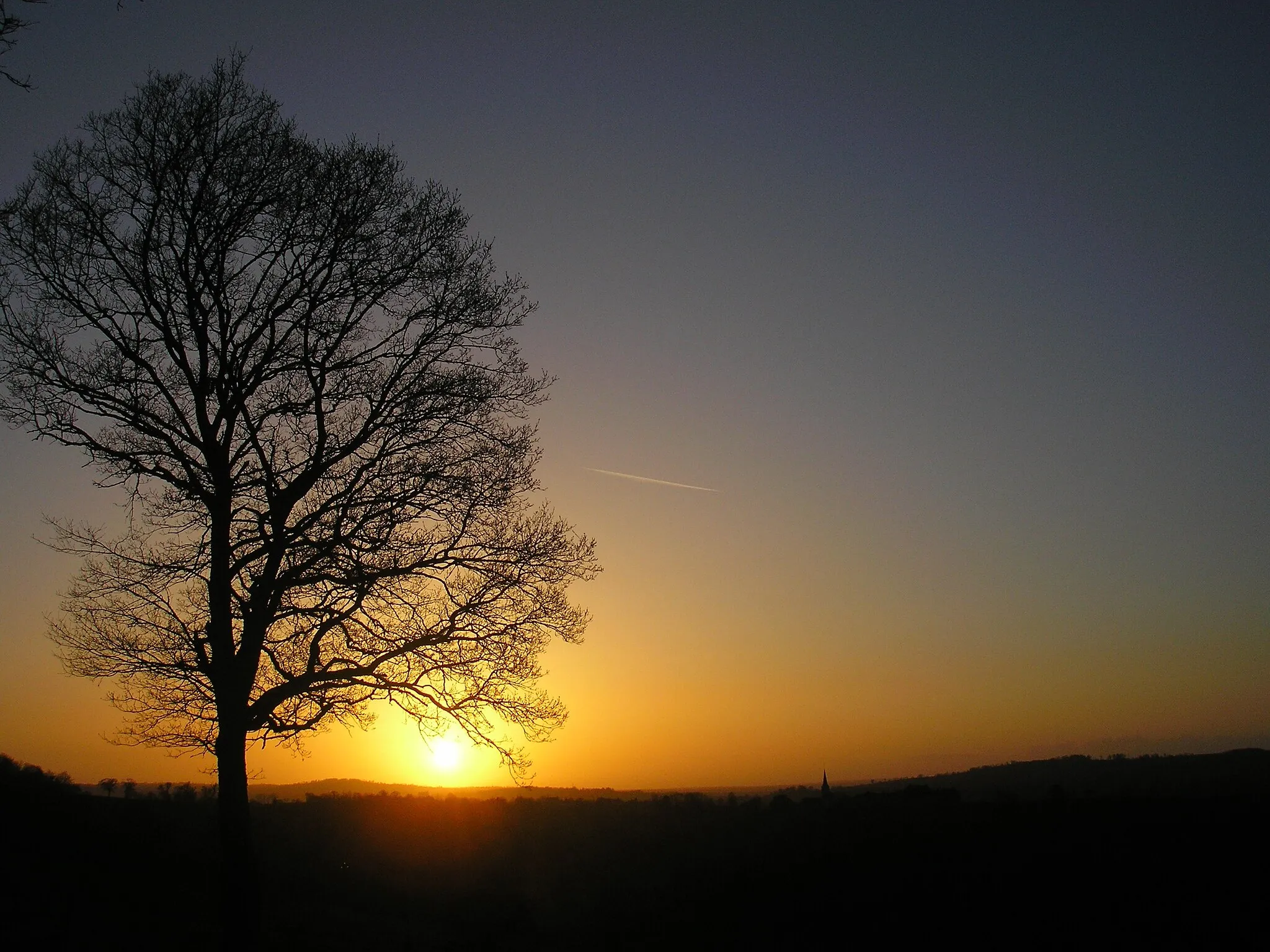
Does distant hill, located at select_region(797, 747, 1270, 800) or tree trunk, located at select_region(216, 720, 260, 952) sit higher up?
tree trunk, located at select_region(216, 720, 260, 952)

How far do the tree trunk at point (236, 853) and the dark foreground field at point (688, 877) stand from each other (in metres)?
0.69

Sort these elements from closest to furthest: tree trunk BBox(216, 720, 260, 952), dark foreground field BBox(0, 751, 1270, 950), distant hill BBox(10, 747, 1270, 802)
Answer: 1. tree trunk BBox(216, 720, 260, 952)
2. dark foreground field BBox(0, 751, 1270, 950)
3. distant hill BBox(10, 747, 1270, 802)

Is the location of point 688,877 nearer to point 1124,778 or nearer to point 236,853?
point 236,853

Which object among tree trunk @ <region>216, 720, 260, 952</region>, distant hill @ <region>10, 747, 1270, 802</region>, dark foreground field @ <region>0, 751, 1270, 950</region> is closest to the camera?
tree trunk @ <region>216, 720, 260, 952</region>

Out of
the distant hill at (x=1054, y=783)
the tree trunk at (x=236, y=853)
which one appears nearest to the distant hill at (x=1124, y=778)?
the distant hill at (x=1054, y=783)

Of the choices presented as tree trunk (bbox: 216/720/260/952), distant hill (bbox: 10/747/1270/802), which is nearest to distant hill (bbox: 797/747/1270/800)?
distant hill (bbox: 10/747/1270/802)

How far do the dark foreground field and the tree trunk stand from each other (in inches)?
27.0

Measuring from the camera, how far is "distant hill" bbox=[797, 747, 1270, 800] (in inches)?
733

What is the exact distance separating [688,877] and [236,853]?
8.06 m

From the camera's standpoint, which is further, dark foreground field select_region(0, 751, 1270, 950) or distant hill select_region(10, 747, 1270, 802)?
distant hill select_region(10, 747, 1270, 802)

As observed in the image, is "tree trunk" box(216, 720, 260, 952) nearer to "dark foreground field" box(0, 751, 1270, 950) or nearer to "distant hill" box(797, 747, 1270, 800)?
"dark foreground field" box(0, 751, 1270, 950)

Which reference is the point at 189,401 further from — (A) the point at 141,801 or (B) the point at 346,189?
(A) the point at 141,801

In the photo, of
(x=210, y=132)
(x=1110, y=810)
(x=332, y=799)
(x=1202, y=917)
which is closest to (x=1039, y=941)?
(x=1202, y=917)

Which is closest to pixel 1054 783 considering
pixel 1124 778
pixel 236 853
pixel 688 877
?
pixel 1124 778
